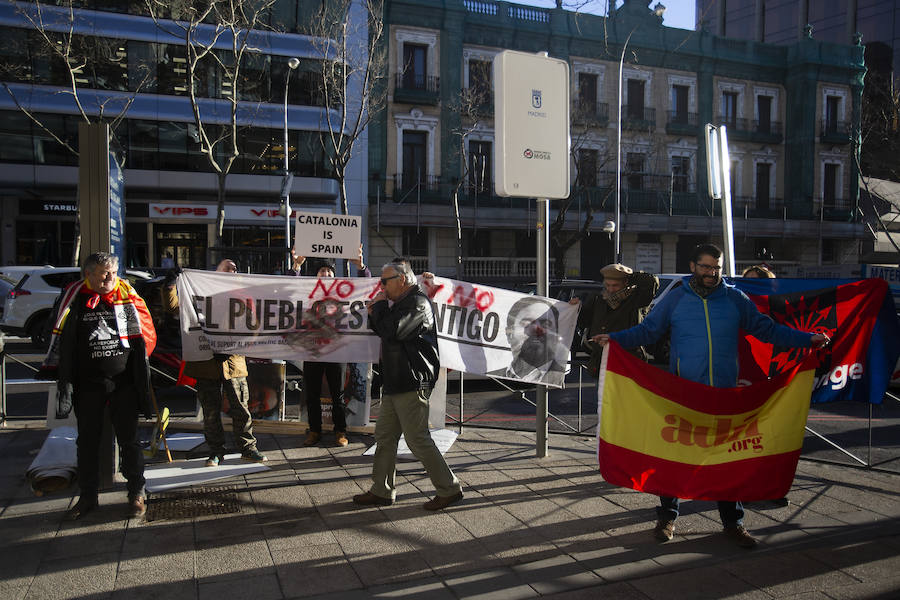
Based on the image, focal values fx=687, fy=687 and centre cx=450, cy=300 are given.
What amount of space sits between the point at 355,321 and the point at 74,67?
25303mm

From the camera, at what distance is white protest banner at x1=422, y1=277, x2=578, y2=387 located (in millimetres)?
6758

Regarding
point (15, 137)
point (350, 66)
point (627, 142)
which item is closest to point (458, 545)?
point (350, 66)

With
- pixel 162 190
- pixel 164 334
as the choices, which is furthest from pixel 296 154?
pixel 164 334

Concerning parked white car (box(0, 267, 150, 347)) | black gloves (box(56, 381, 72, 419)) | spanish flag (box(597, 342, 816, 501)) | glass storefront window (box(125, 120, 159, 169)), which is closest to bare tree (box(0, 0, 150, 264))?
glass storefront window (box(125, 120, 159, 169))

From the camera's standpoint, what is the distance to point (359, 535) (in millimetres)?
4691

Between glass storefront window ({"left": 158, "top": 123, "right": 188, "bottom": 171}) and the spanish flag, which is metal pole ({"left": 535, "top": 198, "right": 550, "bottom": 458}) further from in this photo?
glass storefront window ({"left": 158, "top": 123, "right": 188, "bottom": 171})

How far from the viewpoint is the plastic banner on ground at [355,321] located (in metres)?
6.71

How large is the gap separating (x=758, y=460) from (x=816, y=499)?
130 centimetres

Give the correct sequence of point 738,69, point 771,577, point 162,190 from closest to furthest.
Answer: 1. point 771,577
2. point 162,190
3. point 738,69

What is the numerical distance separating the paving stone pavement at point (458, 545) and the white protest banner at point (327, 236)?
344 cm

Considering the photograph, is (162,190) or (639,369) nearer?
(639,369)

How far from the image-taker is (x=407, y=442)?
16.9 ft

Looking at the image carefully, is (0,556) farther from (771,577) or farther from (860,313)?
(860,313)

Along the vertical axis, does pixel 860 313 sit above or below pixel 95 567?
above
